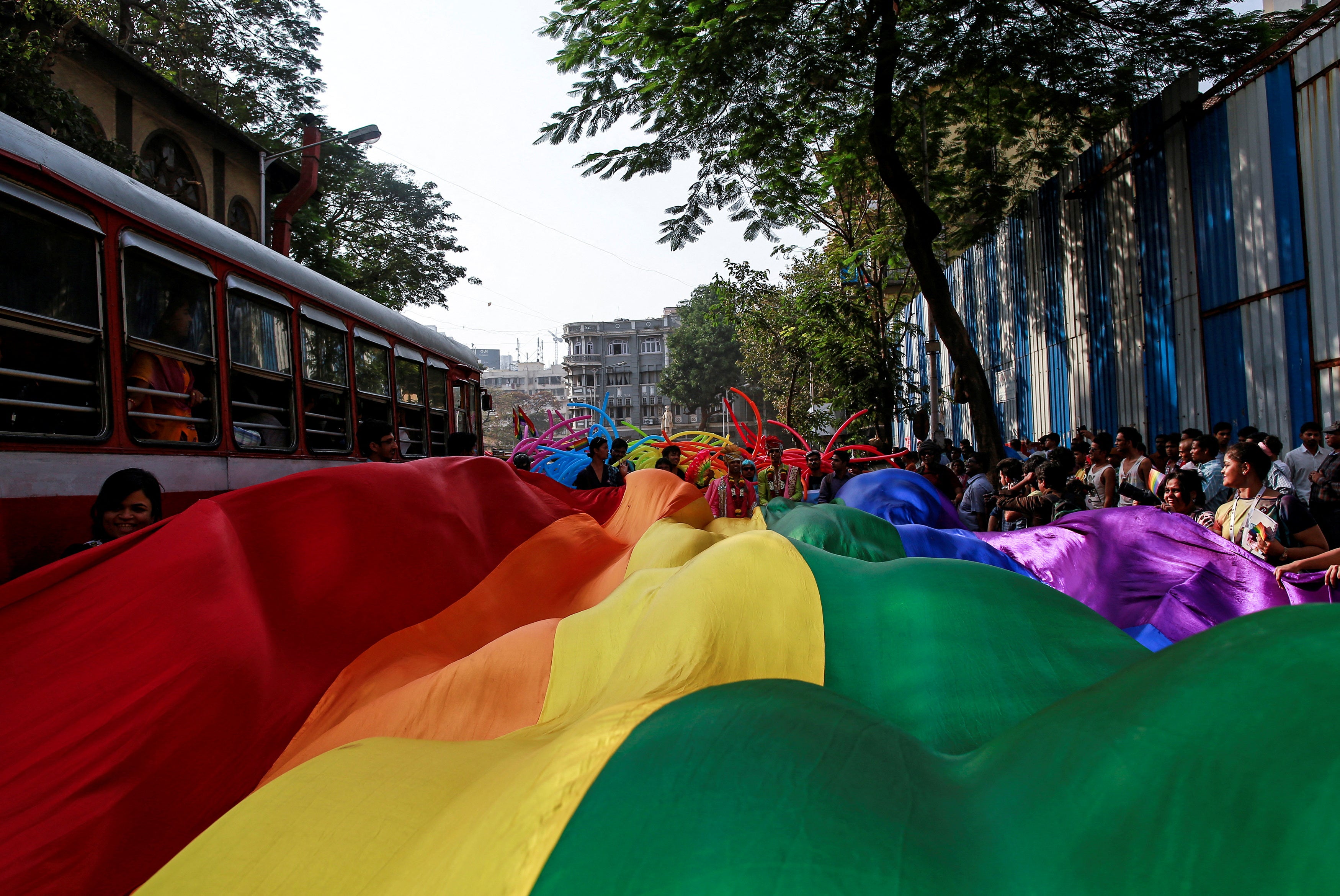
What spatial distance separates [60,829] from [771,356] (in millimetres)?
29443

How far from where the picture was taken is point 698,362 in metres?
56.5

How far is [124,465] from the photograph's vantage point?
13.9ft

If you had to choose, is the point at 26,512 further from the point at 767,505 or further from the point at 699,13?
the point at 699,13

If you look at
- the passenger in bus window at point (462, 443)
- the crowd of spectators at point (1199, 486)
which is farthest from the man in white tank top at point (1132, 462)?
the passenger in bus window at point (462, 443)

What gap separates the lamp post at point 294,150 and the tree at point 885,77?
6.93 metres

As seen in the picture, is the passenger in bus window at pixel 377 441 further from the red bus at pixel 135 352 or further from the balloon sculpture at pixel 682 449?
the balloon sculpture at pixel 682 449

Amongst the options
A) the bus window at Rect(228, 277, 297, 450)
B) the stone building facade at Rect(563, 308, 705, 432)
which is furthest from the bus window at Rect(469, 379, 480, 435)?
the stone building facade at Rect(563, 308, 705, 432)

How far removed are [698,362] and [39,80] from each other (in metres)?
47.4

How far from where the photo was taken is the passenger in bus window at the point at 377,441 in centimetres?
621

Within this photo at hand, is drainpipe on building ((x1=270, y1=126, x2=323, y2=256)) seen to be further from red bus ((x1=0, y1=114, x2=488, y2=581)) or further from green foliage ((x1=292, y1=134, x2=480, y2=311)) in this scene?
red bus ((x1=0, y1=114, x2=488, y2=581))

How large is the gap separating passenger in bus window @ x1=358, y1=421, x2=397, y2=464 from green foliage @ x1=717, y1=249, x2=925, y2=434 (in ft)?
30.2

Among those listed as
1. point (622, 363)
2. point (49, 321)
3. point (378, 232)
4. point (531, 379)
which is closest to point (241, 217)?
point (378, 232)

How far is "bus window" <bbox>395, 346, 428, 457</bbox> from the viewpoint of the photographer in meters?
8.23

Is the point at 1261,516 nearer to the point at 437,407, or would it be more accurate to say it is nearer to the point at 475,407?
the point at 437,407
